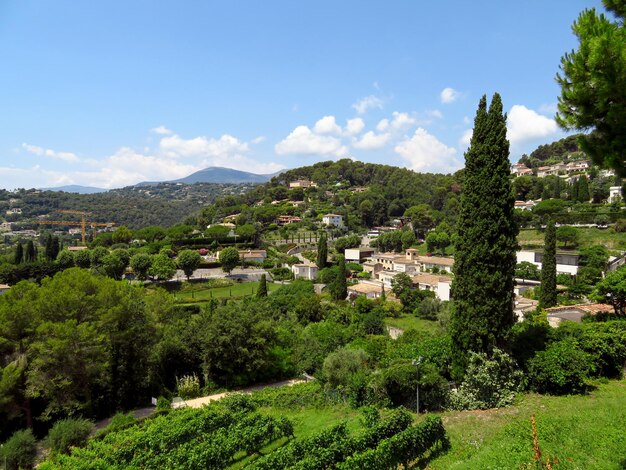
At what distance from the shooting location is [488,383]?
1102 centimetres

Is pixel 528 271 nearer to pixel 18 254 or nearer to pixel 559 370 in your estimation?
pixel 559 370

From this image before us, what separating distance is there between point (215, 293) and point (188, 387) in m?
27.9

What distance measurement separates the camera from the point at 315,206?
99.5 m

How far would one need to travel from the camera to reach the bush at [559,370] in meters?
10.9

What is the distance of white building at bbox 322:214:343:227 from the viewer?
277 ft

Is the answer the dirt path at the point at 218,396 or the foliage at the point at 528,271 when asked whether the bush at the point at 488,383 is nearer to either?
the dirt path at the point at 218,396

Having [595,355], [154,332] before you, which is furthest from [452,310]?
[154,332]

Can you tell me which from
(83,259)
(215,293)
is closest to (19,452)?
(215,293)

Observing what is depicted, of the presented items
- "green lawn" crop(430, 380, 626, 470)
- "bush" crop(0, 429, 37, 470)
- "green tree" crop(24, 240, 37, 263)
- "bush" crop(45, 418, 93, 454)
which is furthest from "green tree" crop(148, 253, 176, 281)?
"green lawn" crop(430, 380, 626, 470)

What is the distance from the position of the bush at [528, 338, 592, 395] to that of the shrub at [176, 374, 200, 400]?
1313 centimetres

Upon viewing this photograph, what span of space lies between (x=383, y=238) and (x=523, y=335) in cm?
5431

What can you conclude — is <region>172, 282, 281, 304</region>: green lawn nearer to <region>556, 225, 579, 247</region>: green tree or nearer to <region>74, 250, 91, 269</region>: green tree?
<region>74, 250, 91, 269</region>: green tree

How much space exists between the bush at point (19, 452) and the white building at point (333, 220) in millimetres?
73749

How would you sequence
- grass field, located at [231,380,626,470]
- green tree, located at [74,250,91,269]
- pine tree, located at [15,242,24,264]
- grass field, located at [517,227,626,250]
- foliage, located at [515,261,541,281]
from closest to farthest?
grass field, located at [231,380,626,470] < foliage, located at [515,261,541,281] < grass field, located at [517,227,626,250] < green tree, located at [74,250,91,269] < pine tree, located at [15,242,24,264]
